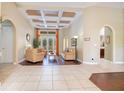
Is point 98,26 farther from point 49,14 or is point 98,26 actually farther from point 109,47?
point 49,14

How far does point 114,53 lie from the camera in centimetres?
930

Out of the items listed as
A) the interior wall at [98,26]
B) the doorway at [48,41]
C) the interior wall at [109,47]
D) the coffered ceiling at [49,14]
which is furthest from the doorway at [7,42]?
→ the doorway at [48,41]

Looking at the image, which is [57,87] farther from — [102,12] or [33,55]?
[102,12]

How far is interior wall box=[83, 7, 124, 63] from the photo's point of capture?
8922 millimetres

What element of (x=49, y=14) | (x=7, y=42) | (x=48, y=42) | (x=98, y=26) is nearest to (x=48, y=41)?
(x=48, y=42)

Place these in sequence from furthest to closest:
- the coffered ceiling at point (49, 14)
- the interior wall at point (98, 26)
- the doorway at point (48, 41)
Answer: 1. the doorway at point (48, 41)
2. the coffered ceiling at point (49, 14)
3. the interior wall at point (98, 26)

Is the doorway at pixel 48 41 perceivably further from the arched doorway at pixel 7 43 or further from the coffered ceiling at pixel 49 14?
the arched doorway at pixel 7 43

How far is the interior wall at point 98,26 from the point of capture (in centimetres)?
892

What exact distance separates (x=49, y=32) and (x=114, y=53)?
11.5 metres

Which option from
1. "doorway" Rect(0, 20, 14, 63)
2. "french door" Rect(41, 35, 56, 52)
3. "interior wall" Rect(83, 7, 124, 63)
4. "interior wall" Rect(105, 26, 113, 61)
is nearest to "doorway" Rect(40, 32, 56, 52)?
"french door" Rect(41, 35, 56, 52)

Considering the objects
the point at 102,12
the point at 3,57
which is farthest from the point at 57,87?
the point at 102,12

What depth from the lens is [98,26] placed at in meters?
8.98

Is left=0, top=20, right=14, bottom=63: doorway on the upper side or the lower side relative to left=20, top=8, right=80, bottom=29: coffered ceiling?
lower

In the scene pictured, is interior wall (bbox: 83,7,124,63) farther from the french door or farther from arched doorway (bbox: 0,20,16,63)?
the french door
